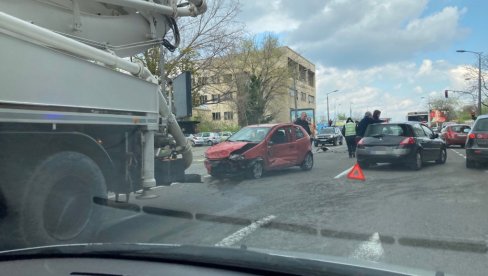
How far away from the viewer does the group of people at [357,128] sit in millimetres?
16188

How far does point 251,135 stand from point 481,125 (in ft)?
20.7

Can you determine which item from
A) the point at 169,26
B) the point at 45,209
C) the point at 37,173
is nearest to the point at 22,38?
the point at 37,173

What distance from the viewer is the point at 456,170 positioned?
43.3ft

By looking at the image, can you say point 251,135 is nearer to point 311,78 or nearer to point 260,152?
point 260,152

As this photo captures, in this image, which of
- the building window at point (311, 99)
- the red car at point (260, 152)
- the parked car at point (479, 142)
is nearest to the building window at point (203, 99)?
the red car at point (260, 152)

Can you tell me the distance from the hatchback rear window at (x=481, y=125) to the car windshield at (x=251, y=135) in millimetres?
5727

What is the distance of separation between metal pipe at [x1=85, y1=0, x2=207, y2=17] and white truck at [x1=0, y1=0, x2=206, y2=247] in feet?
0.08

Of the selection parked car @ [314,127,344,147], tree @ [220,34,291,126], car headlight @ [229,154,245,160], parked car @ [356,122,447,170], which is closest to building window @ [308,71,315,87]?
tree @ [220,34,291,126]

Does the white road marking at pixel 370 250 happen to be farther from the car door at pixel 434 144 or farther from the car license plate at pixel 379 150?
the car door at pixel 434 144

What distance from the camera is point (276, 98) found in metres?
61.6

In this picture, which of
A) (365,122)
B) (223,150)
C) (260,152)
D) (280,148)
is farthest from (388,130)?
(223,150)

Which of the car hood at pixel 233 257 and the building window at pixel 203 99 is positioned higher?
the building window at pixel 203 99

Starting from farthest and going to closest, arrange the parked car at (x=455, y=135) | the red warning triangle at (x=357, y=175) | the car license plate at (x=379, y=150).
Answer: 1. the parked car at (x=455, y=135)
2. the car license plate at (x=379, y=150)
3. the red warning triangle at (x=357, y=175)

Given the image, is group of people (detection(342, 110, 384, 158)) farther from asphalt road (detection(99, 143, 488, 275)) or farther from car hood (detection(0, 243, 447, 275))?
car hood (detection(0, 243, 447, 275))
